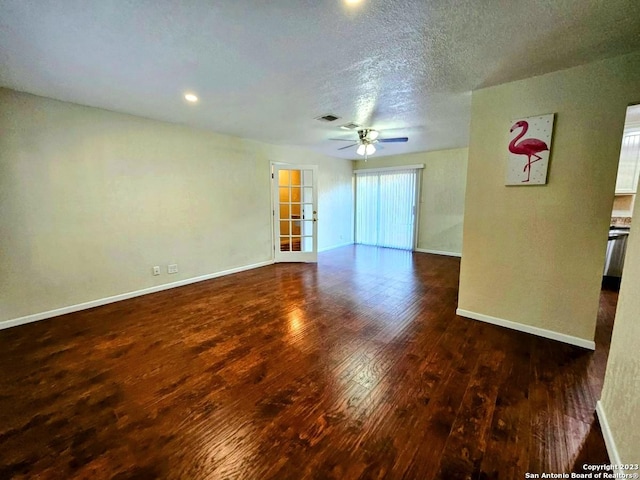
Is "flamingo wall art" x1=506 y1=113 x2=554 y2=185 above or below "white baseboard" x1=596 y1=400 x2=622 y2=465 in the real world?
above

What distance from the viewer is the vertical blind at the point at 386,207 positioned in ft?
22.1

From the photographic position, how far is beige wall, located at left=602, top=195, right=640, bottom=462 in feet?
4.07

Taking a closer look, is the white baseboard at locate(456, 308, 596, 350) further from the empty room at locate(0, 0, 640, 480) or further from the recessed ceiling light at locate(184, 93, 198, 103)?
the recessed ceiling light at locate(184, 93, 198, 103)

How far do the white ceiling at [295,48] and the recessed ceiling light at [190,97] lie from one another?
111mm

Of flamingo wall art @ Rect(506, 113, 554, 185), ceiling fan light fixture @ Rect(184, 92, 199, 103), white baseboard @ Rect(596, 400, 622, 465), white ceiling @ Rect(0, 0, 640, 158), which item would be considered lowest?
white baseboard @ Rect(596, 400, 622, 465)

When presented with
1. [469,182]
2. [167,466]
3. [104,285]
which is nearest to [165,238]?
[104,285]

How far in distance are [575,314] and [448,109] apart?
102 inches

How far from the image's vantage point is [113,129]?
11.1 feet

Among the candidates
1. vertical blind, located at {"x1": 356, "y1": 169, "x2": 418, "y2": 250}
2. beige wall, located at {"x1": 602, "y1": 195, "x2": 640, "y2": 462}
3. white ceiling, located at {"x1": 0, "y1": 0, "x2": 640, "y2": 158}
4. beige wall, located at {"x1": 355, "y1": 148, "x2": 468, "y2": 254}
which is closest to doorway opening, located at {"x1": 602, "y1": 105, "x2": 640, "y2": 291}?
beige wall, located at {"x1": 355, "y1": 148, "x2": 468, "y2": 254}

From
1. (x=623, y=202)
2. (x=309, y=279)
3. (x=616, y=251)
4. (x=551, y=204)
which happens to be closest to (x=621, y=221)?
(x=623, y=202)

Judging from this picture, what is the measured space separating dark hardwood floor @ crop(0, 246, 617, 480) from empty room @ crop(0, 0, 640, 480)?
0.02 m

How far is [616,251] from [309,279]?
460cm

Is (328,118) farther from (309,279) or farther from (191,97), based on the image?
(309,279)

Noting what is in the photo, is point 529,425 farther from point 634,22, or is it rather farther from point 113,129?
point 113,129
